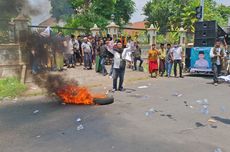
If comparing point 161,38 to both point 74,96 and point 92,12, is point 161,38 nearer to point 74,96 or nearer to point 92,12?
point 92,12

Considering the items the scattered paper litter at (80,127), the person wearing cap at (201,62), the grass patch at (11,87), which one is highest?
the person wearing cap at (201,62)

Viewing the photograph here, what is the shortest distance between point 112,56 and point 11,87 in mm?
5955

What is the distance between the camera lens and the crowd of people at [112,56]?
34.4 ft

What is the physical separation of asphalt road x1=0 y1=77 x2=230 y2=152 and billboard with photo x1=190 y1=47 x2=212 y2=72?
4662 mm

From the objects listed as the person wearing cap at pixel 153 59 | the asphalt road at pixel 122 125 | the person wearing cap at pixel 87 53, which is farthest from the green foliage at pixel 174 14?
the asphalt road at pixel 122 125

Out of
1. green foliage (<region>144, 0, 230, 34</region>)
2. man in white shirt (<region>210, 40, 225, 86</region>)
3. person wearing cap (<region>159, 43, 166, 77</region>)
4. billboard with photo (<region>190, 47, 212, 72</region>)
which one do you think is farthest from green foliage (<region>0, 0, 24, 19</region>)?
green foliage (<region>144, 0, 230, 34</region>)

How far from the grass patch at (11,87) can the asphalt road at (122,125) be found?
37.9 inches

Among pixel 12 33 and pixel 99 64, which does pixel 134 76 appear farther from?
pixel 12 33

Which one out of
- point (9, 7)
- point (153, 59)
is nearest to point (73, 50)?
point (153, 59)

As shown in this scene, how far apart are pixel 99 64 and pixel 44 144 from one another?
382 inches

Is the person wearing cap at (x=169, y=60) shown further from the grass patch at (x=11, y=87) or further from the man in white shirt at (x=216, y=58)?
the grass patch at (x=11, y=87)

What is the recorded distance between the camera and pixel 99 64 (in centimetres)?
1509

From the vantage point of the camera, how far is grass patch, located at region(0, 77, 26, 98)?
1068 cm

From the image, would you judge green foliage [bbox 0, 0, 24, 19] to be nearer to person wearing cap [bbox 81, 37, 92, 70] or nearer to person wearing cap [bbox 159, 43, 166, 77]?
person wearing cap [bbox 81, 37, 92, 70]
